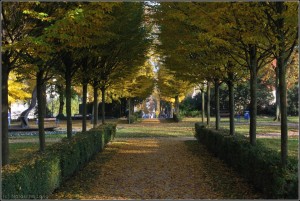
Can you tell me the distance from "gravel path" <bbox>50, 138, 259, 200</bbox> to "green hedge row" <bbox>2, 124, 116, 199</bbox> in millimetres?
377

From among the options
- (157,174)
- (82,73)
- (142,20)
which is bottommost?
(157,174)

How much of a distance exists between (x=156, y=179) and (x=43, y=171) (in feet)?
11.9

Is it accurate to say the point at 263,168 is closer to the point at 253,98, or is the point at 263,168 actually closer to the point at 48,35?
the point at 253,98

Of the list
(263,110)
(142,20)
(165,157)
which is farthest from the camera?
(263,110)

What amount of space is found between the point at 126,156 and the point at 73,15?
819 cm

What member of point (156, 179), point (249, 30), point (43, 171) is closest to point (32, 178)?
point (43, 171)

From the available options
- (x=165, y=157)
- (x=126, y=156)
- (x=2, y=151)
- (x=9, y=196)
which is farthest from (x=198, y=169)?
(x=9, y=196)

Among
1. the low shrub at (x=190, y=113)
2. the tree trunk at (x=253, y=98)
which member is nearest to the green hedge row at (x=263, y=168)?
the tree trunk at (x=253, y=98)

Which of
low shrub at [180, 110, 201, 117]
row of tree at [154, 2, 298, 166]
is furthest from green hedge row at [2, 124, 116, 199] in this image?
low shrub at [180, 110, 201, 117]

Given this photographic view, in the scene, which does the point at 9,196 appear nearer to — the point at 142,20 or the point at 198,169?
the point at 198,169

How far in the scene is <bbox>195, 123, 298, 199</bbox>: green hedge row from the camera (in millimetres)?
5848

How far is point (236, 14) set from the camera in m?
8.05

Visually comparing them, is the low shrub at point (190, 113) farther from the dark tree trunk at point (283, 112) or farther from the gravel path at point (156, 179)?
the dark tree trunk at point (283, 112)

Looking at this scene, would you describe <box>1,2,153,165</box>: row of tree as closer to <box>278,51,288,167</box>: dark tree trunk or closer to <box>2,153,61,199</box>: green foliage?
<box>2,153,61,199</box>: green foliage
